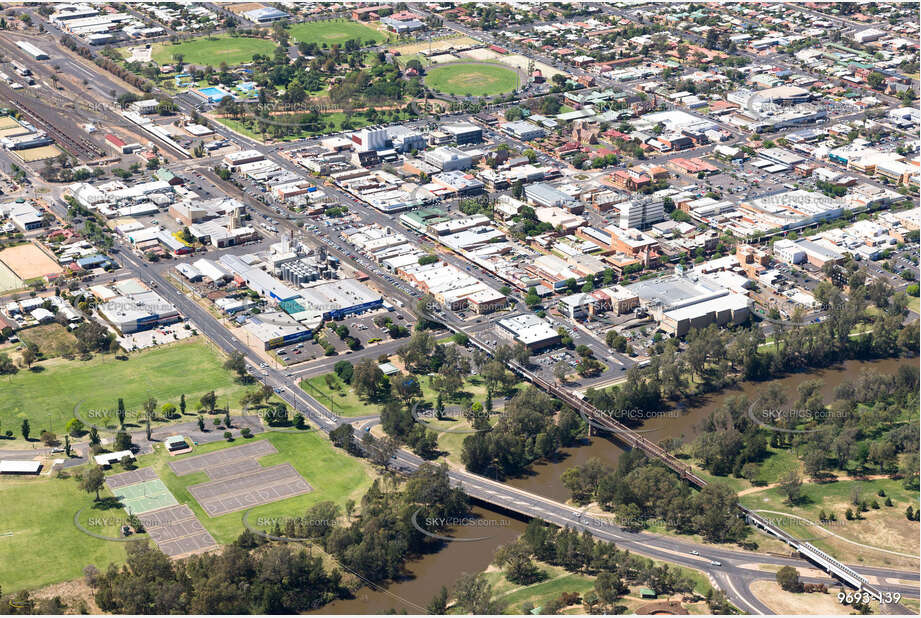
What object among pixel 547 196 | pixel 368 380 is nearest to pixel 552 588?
pixel 368 380

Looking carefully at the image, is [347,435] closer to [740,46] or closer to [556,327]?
[556,327]

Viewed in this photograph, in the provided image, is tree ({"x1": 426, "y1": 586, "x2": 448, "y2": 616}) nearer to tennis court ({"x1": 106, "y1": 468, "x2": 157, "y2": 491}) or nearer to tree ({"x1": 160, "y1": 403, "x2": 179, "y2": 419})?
tennis court ({"x1": 106, "y1": 468, "x2": 157, "y2": 491})

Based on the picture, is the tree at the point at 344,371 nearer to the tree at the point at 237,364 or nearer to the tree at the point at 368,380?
the tree at the point at 368,380

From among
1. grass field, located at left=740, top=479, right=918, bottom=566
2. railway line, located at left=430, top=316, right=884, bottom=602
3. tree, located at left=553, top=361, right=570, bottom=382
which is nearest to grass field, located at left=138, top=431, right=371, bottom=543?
railway line, located at left=430, top=316, right=884, bottom=602

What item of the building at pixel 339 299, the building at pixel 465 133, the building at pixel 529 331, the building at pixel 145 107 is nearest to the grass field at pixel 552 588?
the building at pixel 529 331

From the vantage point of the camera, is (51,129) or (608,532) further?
(51,129)

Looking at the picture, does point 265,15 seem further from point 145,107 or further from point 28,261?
point 28,261

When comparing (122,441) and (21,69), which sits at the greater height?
(21,69)
